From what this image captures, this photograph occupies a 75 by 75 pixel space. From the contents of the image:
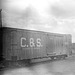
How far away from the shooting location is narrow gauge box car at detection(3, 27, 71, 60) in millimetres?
14359

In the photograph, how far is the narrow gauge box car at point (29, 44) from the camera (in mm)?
14359

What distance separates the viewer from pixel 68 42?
78.4 ft

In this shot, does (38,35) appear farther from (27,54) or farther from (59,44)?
(59,44)

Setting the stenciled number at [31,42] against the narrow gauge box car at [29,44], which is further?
the stenciled number at [31,42]

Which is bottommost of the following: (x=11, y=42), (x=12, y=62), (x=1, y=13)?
(x=12, y=62)

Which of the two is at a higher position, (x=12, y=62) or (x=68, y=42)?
(x=68, y=42)

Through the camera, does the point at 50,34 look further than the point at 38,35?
Yes

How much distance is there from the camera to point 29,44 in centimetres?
1617

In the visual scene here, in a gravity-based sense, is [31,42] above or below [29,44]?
above

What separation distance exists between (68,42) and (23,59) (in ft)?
34.7

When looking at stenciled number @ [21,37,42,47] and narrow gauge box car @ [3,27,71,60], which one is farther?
stenciled number @ [21,37,42,47]

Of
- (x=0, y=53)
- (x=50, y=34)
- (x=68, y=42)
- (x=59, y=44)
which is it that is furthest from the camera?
(x=68, y=42)

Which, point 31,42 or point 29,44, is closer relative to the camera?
point 29,44

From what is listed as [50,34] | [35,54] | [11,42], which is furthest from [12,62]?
[50,34]
